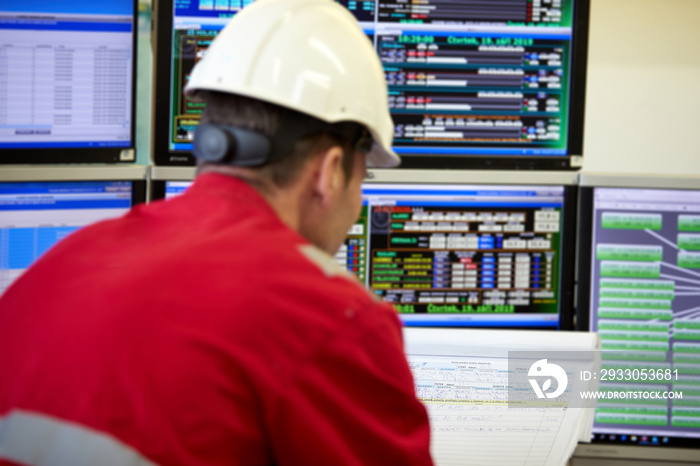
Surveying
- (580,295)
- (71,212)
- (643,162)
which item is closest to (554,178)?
(580,295)

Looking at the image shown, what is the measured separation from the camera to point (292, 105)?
0.81m

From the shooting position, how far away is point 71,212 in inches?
59.6

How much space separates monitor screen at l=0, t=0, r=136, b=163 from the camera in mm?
1457

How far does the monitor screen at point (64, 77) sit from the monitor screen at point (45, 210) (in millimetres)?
55

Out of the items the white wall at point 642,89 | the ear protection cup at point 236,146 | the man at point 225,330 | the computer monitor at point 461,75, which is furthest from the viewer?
the white wall at point 642,89


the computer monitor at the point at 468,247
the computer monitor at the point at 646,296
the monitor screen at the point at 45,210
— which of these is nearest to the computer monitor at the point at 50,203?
the monitor screen at the point at 45,210

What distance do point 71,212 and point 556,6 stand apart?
3.34ft

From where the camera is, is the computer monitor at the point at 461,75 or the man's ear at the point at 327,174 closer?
the man's ear at the point at 327,174

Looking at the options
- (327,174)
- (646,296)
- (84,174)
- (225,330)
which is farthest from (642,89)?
(225,330)

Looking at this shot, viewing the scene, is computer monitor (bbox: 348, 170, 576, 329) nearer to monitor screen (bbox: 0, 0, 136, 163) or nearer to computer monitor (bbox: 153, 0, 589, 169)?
computer monitor (bbox: 153, 0, 589, 169)

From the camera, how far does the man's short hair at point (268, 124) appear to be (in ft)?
2.69

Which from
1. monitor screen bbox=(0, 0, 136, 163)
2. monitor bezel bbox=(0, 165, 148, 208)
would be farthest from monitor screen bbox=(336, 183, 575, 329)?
monitor screen bbox=(0, 0, 136, 163)

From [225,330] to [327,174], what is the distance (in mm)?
270

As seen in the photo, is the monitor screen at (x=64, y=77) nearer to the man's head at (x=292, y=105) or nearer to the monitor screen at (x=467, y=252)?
the monitor screen at (x=467, y=252)
